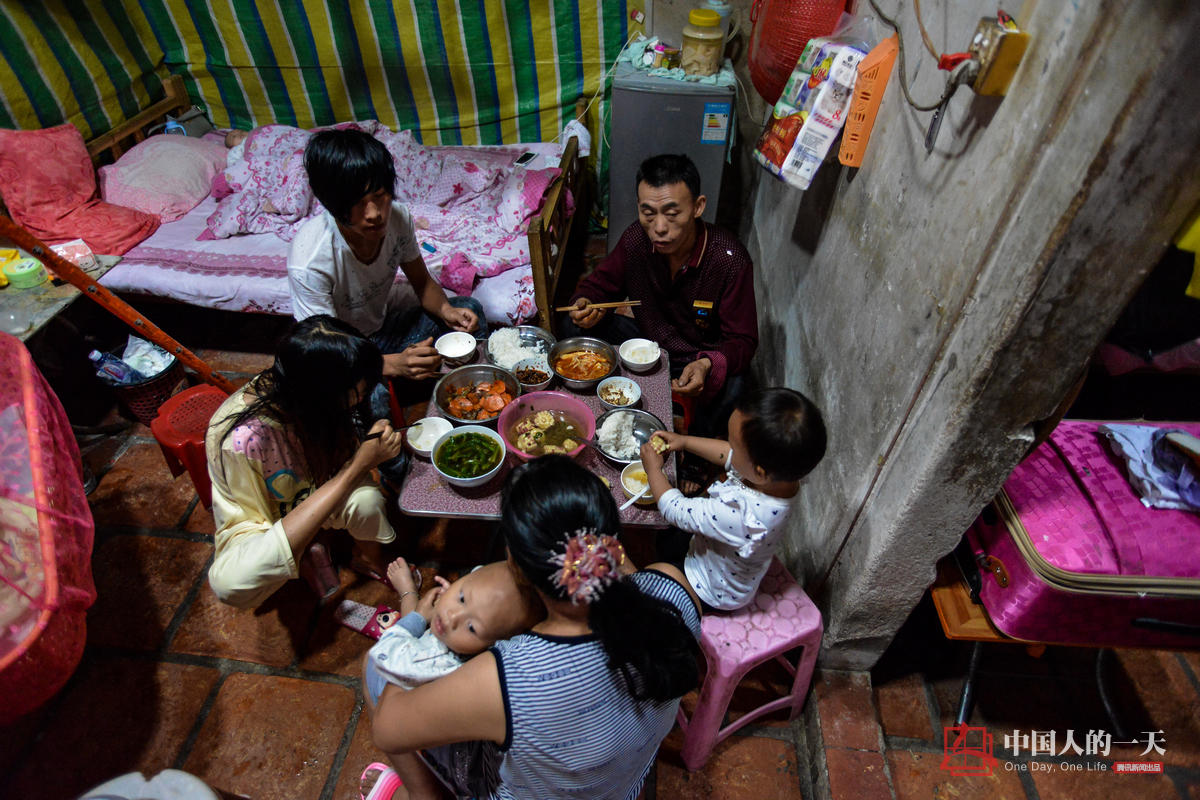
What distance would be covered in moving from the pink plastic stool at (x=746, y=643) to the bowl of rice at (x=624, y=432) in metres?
0.70

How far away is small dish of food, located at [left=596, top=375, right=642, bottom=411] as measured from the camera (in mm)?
2693

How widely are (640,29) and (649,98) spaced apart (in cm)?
86

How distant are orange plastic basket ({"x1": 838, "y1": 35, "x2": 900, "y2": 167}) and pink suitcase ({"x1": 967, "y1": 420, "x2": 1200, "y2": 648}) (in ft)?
4.31

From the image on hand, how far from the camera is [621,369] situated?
2.96 meters

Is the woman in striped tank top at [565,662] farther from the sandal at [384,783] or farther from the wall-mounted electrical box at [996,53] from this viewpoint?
the wall-mounted electrical box at [996,53]

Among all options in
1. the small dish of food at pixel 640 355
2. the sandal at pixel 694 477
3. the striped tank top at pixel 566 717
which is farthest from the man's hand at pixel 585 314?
the striped tank top at pixel 566 717

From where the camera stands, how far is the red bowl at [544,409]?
2.54 meters

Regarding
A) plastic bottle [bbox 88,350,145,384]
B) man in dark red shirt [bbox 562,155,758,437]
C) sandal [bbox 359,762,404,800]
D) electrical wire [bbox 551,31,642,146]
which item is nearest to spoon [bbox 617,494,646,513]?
man in dark red shirt [bbox 562,155,758,437]

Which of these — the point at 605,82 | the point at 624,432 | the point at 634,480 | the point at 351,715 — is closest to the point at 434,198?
the point at 605,82

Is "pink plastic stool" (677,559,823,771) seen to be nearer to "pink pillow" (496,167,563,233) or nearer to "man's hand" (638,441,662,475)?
→ "man's hand" (638,441,662,475)

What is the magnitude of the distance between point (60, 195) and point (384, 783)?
478 cm

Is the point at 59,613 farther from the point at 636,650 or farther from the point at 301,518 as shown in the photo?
the point at 636,650

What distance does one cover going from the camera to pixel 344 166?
8.64 feet

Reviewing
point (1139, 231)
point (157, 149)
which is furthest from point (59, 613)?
point (157, 149)
